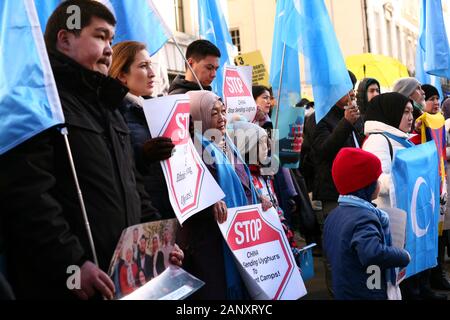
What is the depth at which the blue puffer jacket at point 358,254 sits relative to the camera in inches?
149

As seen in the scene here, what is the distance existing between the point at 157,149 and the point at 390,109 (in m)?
2.82

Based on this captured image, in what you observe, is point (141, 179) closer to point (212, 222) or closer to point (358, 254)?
point (212, 222)

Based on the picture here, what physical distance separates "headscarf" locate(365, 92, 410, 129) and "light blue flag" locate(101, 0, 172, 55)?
1884mm

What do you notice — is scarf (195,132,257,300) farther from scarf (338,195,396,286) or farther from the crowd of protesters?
scarf (338,195,396,286)

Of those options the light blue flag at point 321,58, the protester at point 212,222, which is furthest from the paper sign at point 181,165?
the light blue flag at point 321,58

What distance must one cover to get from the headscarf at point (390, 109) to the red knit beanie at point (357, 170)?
1672mm

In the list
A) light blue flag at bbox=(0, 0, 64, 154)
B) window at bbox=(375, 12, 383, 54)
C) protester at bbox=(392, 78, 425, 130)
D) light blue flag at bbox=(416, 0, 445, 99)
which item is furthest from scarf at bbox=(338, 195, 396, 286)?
window at bbox=(375, 12, 383, 54)

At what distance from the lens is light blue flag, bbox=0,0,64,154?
2533 mm

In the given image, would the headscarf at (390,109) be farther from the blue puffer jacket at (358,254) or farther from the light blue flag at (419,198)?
the blue puffer jacket at (358,254)

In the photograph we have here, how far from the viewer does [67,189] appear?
8.86ft

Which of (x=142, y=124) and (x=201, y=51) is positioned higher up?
(x=201, y=51)

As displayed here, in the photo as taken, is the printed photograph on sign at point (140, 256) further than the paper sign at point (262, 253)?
No

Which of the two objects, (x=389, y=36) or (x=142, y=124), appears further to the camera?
(x=389, y=36)

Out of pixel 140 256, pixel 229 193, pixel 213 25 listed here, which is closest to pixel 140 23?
pixel 229 193
